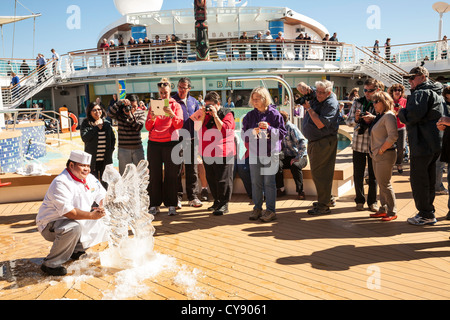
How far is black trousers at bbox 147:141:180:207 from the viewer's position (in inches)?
186

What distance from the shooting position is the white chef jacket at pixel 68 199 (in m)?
3.11

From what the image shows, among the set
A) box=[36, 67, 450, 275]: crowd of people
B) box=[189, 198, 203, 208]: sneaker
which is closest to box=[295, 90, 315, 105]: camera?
box=[36, 67, 450, 275]: crowd of people

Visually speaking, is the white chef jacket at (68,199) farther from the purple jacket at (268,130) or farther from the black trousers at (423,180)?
the black trousers at (423,180)

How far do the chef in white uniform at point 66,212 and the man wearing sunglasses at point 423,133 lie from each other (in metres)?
3.37

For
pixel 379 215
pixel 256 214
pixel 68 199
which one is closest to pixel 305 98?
pixel 256 214

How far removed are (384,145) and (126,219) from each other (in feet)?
9.68

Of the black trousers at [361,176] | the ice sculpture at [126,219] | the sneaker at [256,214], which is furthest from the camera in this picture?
the black trousers at [361,176]

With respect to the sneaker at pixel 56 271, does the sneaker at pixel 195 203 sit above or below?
above

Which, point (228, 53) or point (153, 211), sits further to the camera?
point (228, 53)

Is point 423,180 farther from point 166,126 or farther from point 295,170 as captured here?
point 166,126

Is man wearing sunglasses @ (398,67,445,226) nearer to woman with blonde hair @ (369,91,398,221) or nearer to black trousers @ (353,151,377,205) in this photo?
woman with blonde hair @ (369,91,398,221)

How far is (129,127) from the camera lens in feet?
15.4

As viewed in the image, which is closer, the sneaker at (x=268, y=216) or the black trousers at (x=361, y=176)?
the sneaker at (x=268, y=216)

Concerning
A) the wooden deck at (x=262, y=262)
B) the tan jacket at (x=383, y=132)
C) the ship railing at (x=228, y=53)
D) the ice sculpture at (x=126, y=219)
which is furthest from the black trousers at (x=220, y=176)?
the ship railing at (x=228, y=53)
